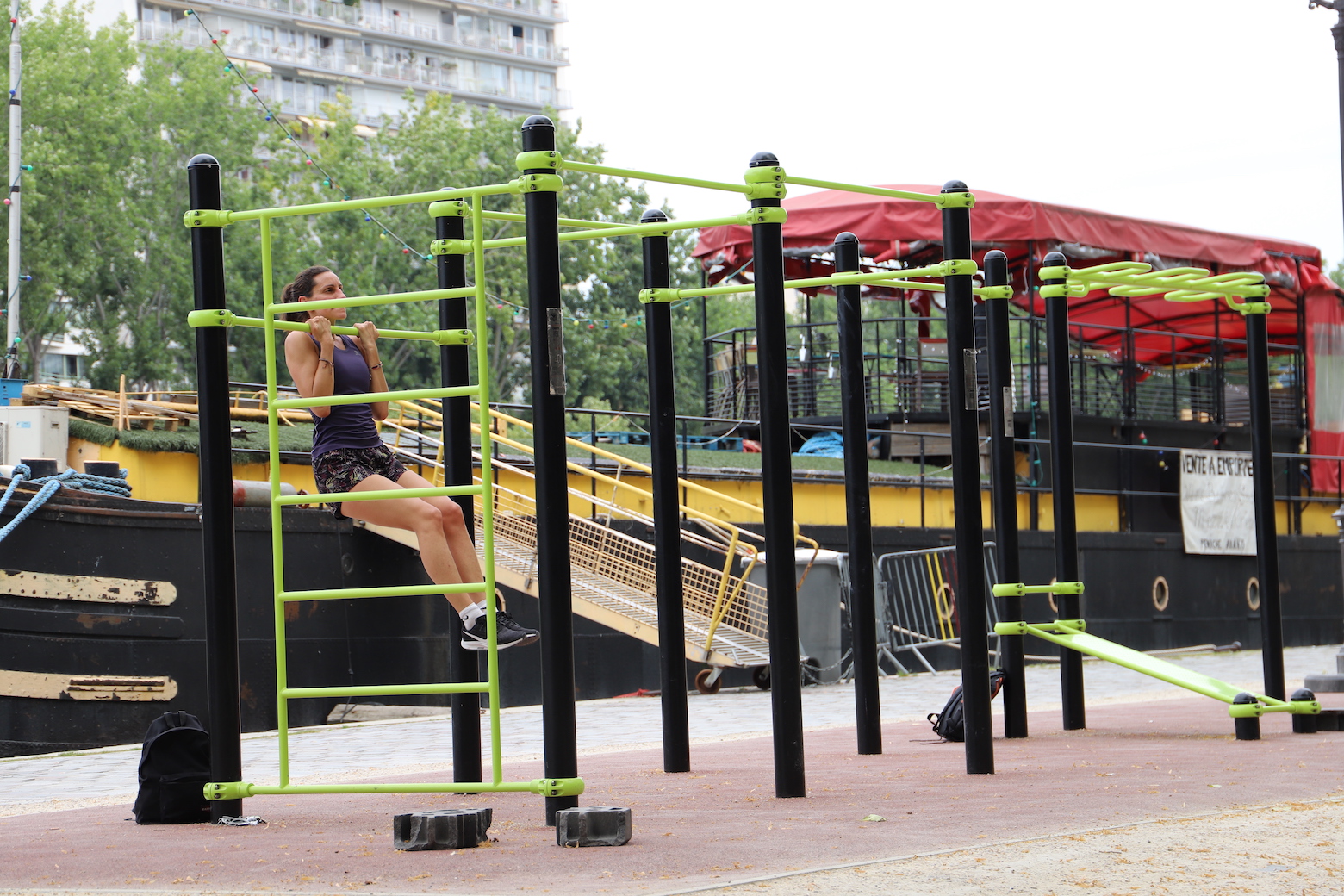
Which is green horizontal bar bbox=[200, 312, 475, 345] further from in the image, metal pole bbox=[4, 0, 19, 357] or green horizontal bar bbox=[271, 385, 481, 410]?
metal pole bbox=[4, 0, 19, 357]

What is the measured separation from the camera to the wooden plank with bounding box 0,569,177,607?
425 inches

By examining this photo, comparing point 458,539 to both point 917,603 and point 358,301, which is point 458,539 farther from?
point 917,603

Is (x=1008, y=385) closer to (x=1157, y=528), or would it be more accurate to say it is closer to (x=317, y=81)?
(x=1157, y=528)

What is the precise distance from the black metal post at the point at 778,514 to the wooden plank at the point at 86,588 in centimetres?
700

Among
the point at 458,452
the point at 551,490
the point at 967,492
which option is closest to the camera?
the point at 551,490

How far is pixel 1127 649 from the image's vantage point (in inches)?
372

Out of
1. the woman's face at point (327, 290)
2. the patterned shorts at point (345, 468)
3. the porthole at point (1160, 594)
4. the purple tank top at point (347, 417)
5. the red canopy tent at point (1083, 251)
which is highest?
the red canopy tent at point (1083, 251)

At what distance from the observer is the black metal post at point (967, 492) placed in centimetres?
665

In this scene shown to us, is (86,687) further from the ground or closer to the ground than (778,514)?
closer to the ground

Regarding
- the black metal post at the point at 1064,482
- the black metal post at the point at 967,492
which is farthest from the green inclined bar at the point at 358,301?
the black metal post at the point at 1064,482

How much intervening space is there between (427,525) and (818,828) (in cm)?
189

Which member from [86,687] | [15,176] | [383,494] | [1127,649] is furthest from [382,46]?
[383,494]

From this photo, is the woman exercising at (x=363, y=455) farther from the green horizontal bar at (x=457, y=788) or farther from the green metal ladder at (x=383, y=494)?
the green horizontal bar at (x=457, y=788)

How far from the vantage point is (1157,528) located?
2062 centimetres
